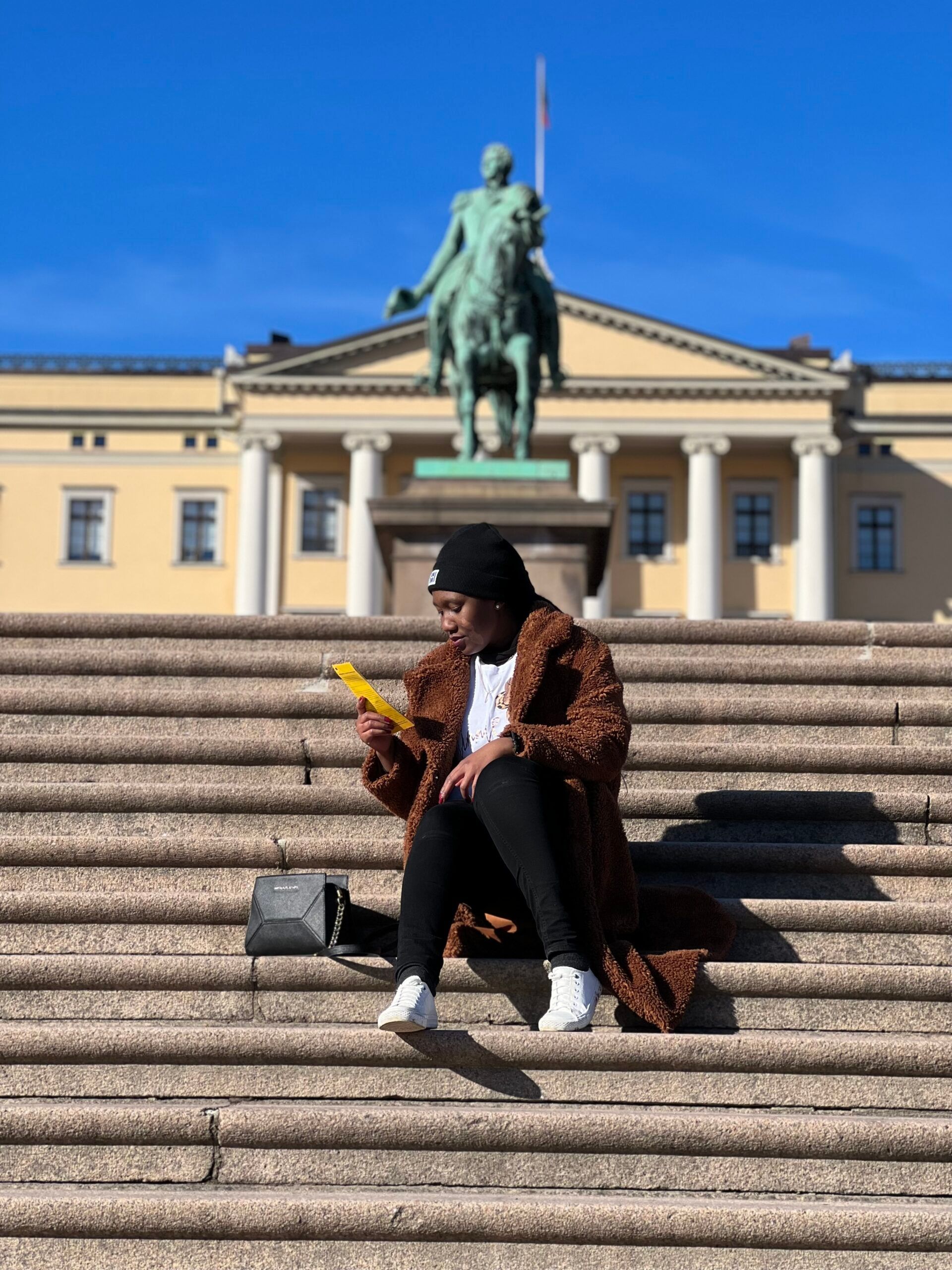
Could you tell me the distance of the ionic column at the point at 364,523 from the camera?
134ft

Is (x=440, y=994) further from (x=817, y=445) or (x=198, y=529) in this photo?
(x=198, y=529)

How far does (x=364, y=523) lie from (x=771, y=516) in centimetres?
1113

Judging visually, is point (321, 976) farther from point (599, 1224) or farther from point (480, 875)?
point (599, 1224)

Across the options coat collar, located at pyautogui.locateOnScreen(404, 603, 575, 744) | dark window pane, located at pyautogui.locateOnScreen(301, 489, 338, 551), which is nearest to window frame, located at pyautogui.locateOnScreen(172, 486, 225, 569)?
dark window pane, located at pyautogui.locateOnScreen(301, 489, 338, 551)

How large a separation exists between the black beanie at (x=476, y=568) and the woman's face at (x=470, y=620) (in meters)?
0.02

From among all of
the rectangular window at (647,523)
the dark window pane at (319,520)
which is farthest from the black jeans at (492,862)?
the dark window pane at (319,520)

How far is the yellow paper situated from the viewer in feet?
13.0

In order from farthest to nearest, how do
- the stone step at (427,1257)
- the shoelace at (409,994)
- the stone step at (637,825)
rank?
the stone step at (637,825), the shoelace at (409,994), the stone step at (427,1257)

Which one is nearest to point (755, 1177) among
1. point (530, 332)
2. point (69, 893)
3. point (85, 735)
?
point (69, 893)

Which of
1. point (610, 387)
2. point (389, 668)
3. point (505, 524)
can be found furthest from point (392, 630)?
point (610, 387)

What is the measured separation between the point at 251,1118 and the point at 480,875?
812 millimetres

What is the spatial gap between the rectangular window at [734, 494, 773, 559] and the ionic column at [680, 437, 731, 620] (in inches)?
62.5

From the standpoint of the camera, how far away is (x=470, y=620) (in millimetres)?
4121

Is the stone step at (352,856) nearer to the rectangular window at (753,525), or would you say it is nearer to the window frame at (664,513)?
the window frame at (664,513)
